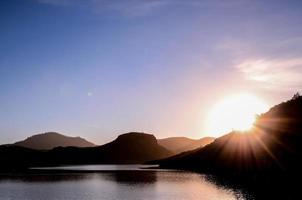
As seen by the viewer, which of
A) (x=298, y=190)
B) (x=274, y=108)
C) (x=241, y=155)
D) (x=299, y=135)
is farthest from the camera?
(x=241, y=155)

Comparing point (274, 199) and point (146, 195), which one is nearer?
point (274, 199)

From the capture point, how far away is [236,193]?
90.9 meters

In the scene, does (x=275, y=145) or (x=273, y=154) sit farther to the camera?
(x=275, y=145)

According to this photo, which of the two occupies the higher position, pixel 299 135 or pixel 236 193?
pixel 299 135

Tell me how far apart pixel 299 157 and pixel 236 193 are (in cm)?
3791

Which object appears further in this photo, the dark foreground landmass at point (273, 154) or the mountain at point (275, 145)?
the mountain at point (275, 145)

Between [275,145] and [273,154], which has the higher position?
[275,145]

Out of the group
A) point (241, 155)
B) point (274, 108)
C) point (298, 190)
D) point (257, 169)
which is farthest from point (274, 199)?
point (241, 155)

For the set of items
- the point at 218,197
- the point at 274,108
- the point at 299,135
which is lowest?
the point at 218,197

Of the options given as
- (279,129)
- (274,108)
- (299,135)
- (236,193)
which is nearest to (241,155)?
(274,108)

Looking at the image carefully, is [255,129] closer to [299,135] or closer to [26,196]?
[299,135]

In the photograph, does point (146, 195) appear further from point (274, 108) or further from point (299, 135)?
point (274, 108)

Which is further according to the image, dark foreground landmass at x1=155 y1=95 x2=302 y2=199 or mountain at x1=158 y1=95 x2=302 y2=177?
mountain at x1=158 y1=95 x2=302 y2=177

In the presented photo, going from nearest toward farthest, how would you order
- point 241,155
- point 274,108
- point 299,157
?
point 299,157, point 274,108, point 241,155
